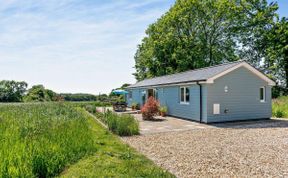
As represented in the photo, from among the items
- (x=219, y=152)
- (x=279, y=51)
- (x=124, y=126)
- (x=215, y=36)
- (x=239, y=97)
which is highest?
(x=215, y=36)

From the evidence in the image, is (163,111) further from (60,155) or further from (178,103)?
(60,155)

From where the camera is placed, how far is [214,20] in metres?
33.8

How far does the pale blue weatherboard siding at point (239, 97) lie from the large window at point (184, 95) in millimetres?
2227

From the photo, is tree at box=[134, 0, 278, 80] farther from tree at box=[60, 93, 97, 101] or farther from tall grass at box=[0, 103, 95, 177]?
A: tall grass at box=[0, 103, 95, 177]

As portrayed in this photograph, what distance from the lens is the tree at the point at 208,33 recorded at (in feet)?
108

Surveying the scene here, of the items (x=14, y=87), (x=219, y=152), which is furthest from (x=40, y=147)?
(x=14, y=87)

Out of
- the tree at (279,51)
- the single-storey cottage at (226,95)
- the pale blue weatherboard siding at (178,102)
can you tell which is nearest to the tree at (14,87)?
the pale blue weatherboard siding at (178,102)

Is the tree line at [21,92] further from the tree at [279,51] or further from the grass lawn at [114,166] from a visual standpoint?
the grass lawn at [114,166]

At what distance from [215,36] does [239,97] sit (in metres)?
20.6

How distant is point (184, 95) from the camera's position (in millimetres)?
17141

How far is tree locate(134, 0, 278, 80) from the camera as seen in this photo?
32812 millimetres

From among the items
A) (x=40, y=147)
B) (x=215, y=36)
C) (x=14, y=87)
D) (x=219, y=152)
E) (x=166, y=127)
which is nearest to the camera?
(x=40, y=147)

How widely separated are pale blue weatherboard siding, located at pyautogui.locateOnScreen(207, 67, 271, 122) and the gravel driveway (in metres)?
3.75

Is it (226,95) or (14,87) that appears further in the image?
(14,87)
